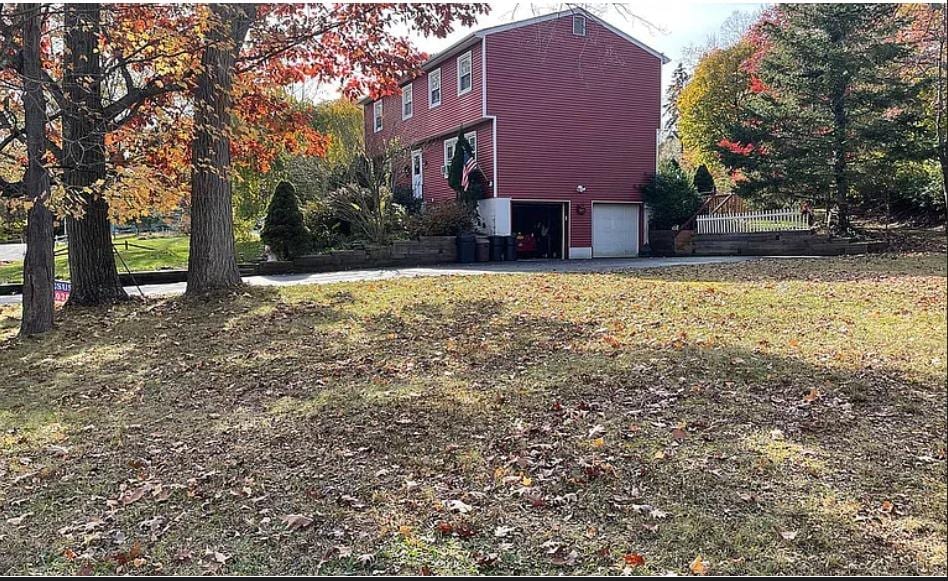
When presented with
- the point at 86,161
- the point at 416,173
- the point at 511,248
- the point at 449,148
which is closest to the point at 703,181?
the point at 511,248

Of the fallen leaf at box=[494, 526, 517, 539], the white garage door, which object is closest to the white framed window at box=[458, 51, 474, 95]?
the white garage door

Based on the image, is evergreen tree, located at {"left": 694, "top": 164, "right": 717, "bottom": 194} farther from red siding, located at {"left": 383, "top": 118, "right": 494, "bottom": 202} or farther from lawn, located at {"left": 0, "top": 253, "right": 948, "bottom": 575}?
lawn, located at {"left": 0, "top": 253, "right": 948, "bottom": 575}

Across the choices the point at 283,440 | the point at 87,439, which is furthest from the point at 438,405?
the point at 87,439

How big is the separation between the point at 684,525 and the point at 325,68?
36.3 feet

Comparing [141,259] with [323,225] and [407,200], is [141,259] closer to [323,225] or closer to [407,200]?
[323,225]

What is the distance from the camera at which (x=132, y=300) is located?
427 inches

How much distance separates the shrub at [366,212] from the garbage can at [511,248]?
10.1 ft

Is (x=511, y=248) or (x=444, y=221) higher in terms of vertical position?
(x=444, y=221)

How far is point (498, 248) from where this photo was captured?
18422 mm

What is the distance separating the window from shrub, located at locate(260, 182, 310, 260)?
835 cm

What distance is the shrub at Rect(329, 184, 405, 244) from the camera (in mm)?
17703

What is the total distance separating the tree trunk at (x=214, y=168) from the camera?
32.8 ft

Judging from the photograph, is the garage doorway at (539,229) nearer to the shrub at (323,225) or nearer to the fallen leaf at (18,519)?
the shrub at (323,225)

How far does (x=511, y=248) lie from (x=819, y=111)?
8.20 metres
